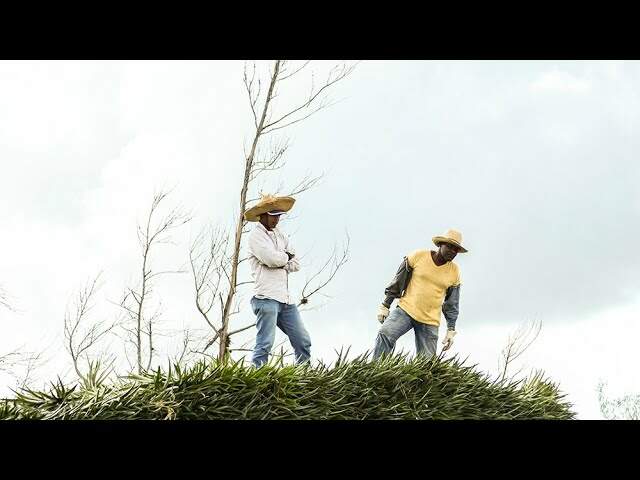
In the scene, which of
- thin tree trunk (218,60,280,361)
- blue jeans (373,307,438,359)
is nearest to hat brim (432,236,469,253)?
blue jeans (373,307,438,359)

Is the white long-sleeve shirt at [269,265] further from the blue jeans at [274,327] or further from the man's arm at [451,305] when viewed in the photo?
the man's arm at [451,305]

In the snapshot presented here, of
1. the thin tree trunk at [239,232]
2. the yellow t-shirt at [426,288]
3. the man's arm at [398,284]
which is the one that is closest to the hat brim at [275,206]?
the man's arm at [398,284]

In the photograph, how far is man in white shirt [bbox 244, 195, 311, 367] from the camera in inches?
296

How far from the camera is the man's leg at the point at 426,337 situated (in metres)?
8.41

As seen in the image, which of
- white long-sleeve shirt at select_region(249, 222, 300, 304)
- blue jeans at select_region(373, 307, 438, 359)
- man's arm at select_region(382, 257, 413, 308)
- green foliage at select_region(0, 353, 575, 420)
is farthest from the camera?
man's arm at select_region(382, 257, 413, 308)

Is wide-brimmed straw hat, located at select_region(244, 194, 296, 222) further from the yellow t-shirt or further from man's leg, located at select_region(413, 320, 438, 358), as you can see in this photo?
man's leg, located at select_region(413, 320, 438, 358)

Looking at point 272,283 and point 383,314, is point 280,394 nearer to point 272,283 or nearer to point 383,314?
point 272,283

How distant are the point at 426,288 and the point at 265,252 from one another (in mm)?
1908

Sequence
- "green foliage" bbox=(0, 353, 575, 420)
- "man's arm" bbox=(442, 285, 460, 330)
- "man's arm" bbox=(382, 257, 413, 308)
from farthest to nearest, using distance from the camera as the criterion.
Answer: "man's arm" bbox=(442, 285, 460, 330)
"man's arm" bbox=(382, 257, 413, 308)
"green foliage" bbox=(0, 353, 575, 420)
